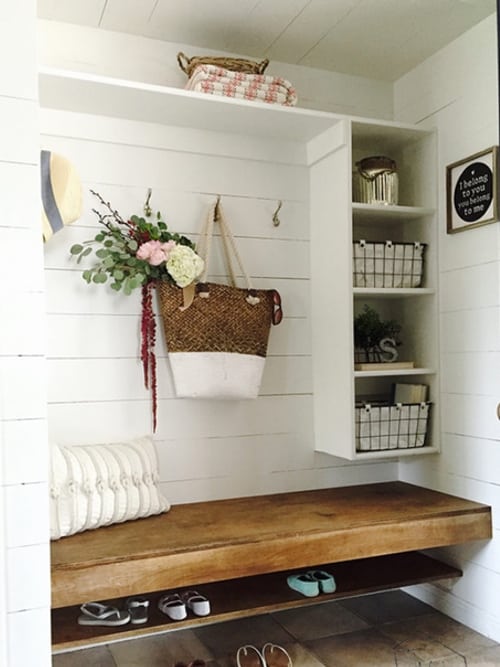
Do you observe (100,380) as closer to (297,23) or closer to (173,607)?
(173,607)

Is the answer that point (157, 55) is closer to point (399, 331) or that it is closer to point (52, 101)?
point (52, 101)

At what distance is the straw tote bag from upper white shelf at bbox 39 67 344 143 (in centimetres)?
48

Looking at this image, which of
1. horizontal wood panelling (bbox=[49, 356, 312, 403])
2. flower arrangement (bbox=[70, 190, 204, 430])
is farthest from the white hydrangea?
horizontal wood panelling (bbox=[49, 356, 312, 403])

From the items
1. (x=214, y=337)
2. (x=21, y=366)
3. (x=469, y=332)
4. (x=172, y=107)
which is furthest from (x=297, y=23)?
(x=21, y=366)

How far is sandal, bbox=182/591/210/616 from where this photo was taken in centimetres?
216

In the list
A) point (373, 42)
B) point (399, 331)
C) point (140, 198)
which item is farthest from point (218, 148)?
point (399, 331)

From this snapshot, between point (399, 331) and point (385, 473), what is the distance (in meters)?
0.64

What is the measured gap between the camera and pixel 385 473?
2.96m

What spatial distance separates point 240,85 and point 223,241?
0.58 meters

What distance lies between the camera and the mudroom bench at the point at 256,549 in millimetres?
1932

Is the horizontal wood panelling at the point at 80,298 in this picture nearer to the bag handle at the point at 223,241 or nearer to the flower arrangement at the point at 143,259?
the flower arrangement at the point at 143,259

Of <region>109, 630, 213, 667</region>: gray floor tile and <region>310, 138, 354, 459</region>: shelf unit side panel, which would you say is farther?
<region>310, 138, 354, 459</region>: shelf unit side panel

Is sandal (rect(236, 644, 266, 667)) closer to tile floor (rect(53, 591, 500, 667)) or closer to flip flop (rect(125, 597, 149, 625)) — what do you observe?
tile floor (rect(53, 591, 500, 667))

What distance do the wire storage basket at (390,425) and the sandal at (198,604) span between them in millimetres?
811
